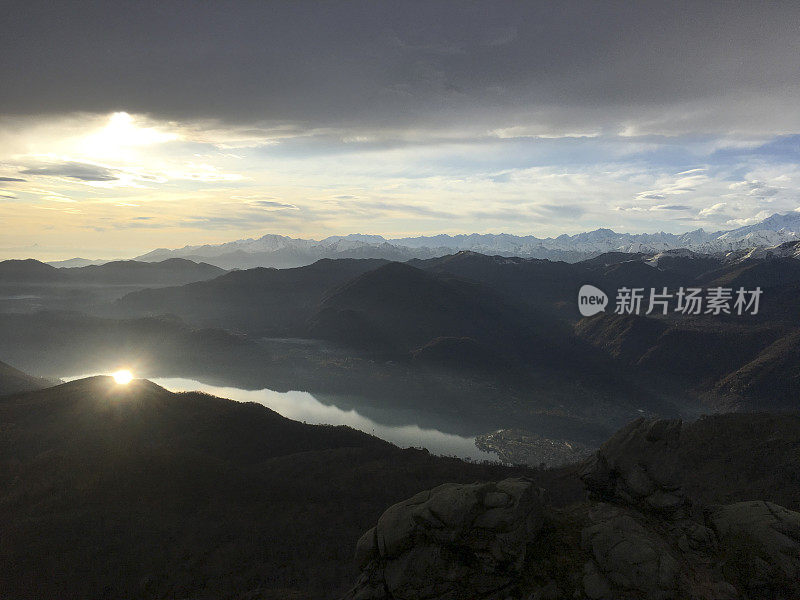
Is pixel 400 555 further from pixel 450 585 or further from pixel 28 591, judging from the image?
pixel 28 591

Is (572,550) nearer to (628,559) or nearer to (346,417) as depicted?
(628,559)

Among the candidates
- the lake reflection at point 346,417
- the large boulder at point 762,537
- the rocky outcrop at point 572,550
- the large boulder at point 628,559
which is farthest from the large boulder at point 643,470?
the lake reflection at point 346,417

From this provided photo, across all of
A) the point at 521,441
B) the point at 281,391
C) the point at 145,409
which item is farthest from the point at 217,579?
the point at 281,391

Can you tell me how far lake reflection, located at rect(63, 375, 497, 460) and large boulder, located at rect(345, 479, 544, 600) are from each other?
79.8 meters

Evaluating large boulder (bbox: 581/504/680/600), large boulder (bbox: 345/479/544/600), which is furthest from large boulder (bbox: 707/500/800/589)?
large boulder (bbox: 345/479/544/600)

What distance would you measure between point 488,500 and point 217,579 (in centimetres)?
2416

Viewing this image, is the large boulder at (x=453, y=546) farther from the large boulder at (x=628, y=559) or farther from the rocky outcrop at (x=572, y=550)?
the large boulder at (x=628, y=559)

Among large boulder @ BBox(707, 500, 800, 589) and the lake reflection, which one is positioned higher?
large boulder @ BBox(707, 500, 800, 589)

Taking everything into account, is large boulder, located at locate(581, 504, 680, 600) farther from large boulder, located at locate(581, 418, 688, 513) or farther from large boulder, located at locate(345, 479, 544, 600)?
large boulder, located at locate(345, 479, 544, 600)

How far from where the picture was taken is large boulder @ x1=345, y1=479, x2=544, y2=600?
19188 millimetres

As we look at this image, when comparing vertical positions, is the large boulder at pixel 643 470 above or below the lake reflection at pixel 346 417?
above

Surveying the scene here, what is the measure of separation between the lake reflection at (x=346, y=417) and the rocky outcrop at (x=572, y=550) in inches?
3027

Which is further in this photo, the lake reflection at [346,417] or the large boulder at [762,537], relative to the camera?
the lake reflection at [346,417]

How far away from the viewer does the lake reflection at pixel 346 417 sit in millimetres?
105562
